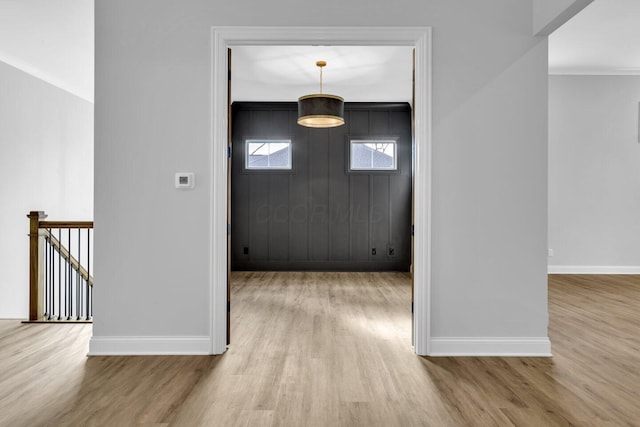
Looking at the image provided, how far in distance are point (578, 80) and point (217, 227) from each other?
593 cm

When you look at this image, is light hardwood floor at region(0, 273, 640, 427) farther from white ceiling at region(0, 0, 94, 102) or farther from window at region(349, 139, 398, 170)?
window at region(349, 139, 398, 170)

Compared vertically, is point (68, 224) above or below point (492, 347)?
above

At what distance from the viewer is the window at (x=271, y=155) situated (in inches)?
267

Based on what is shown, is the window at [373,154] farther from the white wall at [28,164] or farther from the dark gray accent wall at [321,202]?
the white wall at [28,164]

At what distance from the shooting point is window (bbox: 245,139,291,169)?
6.78m

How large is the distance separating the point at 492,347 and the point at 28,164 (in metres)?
6.04

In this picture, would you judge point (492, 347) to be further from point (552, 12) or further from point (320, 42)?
point (320, 42)

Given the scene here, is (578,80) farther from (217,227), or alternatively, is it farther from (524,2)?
(217,227)

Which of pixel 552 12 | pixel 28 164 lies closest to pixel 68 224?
pixel 28 164

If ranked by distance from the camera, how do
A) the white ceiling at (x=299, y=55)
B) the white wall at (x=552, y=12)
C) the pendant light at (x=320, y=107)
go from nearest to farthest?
the white wall at (x=552, y=12)
the white ceiling at (x=299, y=55)
the pendant light at (x=320, y=107)

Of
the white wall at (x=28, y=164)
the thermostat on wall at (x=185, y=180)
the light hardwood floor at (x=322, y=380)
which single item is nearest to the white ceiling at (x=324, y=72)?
the thermostat on wall at (x=185, y=180)

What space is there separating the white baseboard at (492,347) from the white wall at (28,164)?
536cm

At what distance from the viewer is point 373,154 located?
268 inches

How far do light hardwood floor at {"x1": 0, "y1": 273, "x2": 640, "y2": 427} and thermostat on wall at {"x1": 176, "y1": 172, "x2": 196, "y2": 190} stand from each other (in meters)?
1.20
